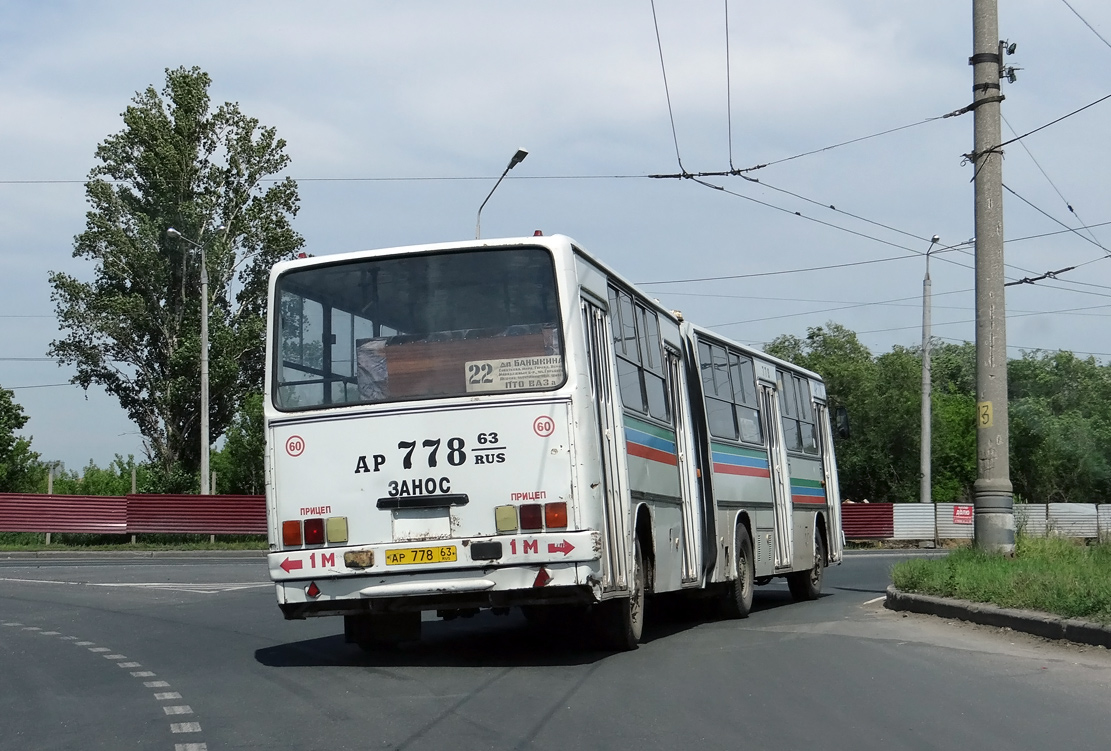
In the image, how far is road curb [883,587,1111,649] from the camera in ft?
34.8

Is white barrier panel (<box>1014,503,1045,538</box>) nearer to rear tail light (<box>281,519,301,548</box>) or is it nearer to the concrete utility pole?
the concrete utility pole

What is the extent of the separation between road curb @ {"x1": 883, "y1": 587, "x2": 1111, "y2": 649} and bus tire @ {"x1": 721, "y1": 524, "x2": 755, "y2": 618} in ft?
5.48

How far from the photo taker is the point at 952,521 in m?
45.2

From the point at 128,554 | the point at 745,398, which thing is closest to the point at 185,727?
the point at 745,398

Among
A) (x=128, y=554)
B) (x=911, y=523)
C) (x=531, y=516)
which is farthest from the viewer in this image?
(x=911, y=523)

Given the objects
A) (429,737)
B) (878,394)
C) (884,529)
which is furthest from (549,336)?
(878,394)

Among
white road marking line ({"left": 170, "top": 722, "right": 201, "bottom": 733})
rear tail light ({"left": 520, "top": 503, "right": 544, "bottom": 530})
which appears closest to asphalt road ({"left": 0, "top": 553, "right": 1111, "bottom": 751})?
white road marking line ({"left": 170, "top": 722, "right": 201, "bottom": 733})

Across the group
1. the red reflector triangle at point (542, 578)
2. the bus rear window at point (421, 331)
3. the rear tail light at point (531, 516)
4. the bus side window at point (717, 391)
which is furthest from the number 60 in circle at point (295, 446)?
the bus side window at point (717, 391)

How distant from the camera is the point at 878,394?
2534 inches

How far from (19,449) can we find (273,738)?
58.4 metres

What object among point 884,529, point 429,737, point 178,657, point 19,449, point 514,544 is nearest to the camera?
point 429,737

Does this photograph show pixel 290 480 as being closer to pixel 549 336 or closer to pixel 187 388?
pixel 549 336

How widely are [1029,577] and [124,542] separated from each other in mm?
31883

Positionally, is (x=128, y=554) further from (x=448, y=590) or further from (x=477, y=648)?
(x=448, y=590)
